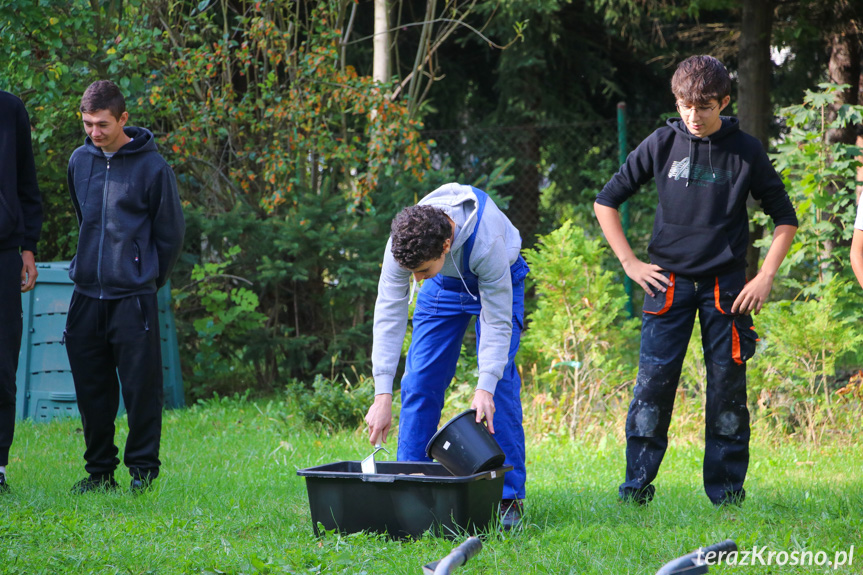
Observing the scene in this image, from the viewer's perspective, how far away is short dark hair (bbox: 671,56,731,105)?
3238 millimetres

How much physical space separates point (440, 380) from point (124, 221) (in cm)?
170

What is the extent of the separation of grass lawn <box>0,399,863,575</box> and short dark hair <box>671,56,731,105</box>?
164cm

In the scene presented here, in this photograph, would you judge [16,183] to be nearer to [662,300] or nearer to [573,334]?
[662,300]

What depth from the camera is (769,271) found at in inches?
133

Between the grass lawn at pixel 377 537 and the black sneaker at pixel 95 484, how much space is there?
0.08m

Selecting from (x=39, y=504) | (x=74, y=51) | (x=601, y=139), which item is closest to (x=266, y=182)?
(x=74, y=51)

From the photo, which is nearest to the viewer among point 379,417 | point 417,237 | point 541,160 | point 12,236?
point 417,237

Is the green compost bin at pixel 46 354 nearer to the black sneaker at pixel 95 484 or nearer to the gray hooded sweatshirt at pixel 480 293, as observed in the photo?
the black sneaker at pixel 95 484

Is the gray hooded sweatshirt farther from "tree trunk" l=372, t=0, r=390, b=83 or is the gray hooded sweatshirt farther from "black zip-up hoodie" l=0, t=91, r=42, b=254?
"tree trunk" l=372, t=0, r=390, b=83

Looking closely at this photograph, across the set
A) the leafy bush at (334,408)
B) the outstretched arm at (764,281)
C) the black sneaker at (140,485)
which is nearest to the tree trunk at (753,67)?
the leafy bush at (334,408)

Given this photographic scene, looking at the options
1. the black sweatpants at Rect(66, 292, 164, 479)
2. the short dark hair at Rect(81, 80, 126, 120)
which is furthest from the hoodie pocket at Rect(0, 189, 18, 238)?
the short dark hair at Rect(81, 80, 126, 120)

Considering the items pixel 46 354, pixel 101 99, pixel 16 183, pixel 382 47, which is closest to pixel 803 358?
pixel 101 99

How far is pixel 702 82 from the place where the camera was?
10.6ft

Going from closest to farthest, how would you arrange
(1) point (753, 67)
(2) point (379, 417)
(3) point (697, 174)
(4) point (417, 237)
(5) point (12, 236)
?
1. (4) point (417, 237)
2. (2) point (379, 417)
3. (3) point (697, 174)
4. (5) point (12, 236)
5. (1) point (753, 67)
